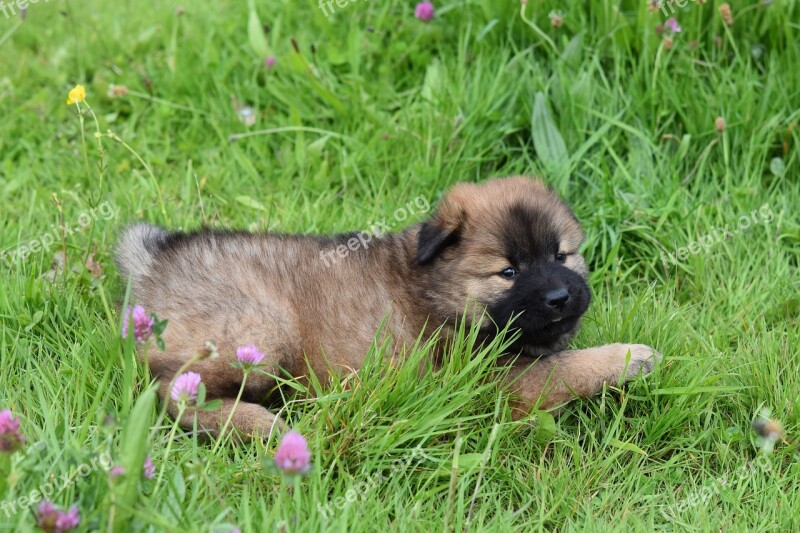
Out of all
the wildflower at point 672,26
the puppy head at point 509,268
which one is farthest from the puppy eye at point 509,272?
the wildflower at point 672,26

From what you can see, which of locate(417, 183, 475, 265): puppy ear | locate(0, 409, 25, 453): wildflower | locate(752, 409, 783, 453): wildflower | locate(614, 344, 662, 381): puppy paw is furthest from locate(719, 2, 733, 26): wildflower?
locate(0, 409, 25, 453): wildflower

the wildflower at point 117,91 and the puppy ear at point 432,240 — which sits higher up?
the wildflower at point 117,91

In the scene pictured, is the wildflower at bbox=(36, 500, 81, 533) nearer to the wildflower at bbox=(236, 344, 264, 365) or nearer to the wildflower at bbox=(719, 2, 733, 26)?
the wildflower at bbox=(236, 344, 264, 365)

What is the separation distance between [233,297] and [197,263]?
8.8 inches

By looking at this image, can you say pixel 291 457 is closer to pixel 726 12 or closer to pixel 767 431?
pixel 767 431

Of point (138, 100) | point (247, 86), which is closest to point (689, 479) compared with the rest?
point (247, 86)

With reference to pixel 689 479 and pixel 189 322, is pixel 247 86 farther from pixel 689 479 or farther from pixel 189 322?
pixel 689 479

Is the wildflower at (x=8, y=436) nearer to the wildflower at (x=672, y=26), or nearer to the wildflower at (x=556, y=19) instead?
the wildflower at (x=556, y=19)

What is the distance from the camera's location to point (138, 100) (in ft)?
16.6

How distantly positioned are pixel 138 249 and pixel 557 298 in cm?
154

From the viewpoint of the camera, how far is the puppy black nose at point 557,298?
3.12 meters

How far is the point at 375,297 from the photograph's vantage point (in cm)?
332

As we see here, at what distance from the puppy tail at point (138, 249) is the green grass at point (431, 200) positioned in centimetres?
15

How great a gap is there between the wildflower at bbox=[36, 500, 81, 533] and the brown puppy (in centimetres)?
89
